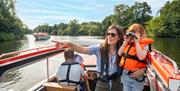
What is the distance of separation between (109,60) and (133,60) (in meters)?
0.28

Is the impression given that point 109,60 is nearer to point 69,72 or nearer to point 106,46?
point 106,46

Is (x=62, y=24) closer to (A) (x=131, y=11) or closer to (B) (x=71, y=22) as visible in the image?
(B) (x=71, y=22)

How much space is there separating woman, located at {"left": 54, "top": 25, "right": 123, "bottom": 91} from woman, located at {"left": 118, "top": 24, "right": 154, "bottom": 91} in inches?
3.6

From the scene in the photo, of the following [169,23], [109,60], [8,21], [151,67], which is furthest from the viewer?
[169,23]

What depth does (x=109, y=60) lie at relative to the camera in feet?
10.6

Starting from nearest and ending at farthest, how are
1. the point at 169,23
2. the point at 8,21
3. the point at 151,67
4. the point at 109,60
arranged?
1. the point at 109,60
2. the point at 151,67
3. the point at 8,21
4. the point at 169,23

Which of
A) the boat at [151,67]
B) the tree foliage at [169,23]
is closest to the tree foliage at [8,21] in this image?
the tree foliage at [169,23]

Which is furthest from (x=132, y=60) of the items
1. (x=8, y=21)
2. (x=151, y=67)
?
(x=8, y=21)

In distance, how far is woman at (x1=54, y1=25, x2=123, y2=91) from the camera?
125 inches

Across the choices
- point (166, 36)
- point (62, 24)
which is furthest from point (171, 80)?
point (62, 24)

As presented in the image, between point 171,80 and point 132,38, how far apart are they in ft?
3.96

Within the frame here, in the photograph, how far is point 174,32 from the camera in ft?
252

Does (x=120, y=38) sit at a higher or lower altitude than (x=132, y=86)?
higher

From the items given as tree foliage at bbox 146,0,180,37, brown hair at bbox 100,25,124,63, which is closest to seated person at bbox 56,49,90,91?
brown hair at bbox 100,25,124,63
